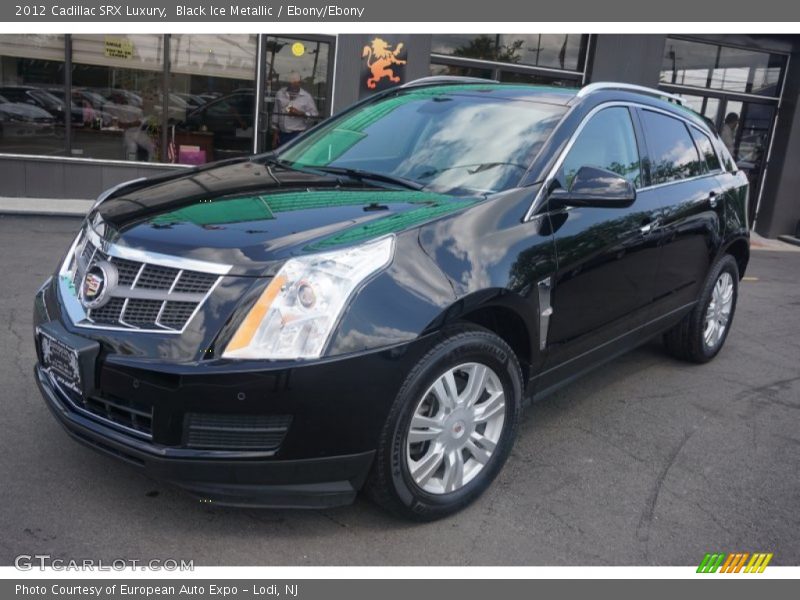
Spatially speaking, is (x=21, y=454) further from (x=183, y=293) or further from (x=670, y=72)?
(x=670, y=72)

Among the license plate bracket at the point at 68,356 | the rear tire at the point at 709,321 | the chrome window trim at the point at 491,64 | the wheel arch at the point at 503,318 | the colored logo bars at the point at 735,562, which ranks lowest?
the colored logo bars at the point at 735,562

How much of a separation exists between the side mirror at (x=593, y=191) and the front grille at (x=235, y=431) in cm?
166

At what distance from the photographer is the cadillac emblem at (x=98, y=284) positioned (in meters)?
2.81

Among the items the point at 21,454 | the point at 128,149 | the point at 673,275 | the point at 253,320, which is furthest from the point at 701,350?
the point at 128,149

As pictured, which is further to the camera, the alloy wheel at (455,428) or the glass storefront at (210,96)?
the glass storefront at (210,96)

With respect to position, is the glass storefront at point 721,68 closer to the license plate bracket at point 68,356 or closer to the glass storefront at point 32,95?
the glass storefront at point 32,95

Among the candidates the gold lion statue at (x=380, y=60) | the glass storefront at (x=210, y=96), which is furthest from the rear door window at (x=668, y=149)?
the glass storefront at (x=210, y=96)

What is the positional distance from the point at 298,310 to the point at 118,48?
953 centimetres

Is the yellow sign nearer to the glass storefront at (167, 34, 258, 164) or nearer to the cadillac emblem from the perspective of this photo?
the glass storefront at (167, 34, 258, 164)

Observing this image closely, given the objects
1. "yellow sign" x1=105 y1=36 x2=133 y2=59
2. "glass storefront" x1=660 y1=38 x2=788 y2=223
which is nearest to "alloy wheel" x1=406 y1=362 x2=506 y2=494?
"yellow sign" x1=105 y1=36 x2=133 y2=59

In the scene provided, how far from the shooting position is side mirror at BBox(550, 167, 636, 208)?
3453mm

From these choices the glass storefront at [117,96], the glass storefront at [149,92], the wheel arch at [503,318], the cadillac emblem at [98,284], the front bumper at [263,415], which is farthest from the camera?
the glass storefront at [117,96]

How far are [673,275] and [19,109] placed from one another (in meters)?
9.47

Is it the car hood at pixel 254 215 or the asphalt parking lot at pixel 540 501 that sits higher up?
the car hood at pixel 254 215
